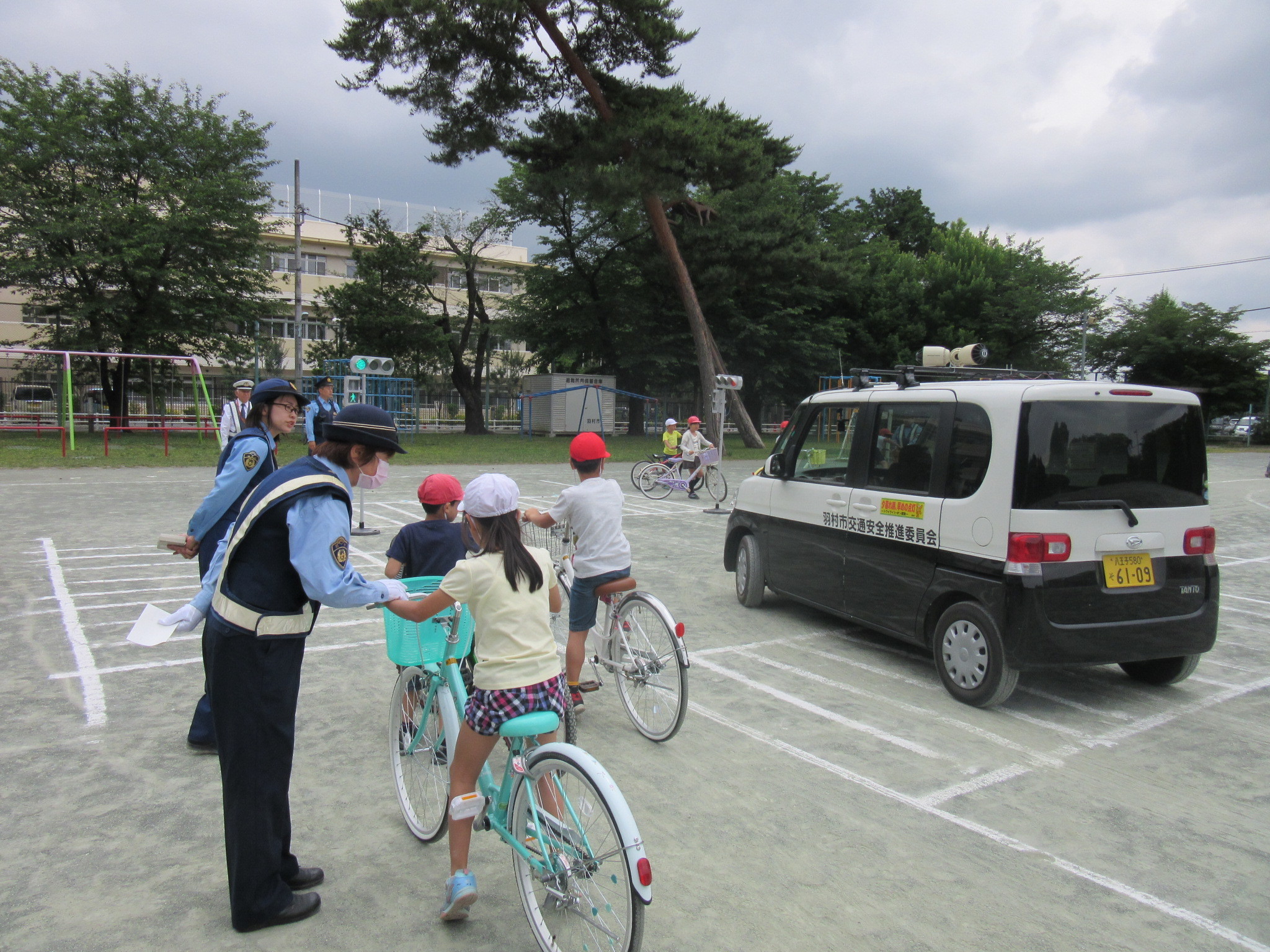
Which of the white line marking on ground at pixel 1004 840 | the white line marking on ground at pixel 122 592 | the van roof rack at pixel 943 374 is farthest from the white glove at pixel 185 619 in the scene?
the white line marking on ground at pixel 122 592

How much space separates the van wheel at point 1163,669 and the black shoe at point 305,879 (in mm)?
4892

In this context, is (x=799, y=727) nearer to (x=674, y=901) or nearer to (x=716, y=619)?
(x=674, y=901)

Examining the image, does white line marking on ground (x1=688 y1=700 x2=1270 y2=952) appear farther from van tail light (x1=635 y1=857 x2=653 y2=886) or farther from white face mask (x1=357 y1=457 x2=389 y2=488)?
white face mask (x1=357 y1=457 x2=389 y2=488)

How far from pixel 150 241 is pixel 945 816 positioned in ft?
107

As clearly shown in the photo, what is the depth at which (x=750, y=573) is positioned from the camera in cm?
758

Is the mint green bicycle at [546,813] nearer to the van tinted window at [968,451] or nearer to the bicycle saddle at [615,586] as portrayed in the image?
the bicycle saddle at [615,586]

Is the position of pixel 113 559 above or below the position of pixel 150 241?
below

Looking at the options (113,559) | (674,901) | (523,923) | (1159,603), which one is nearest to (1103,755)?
(1159,603)

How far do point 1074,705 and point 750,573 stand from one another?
289 centimetres

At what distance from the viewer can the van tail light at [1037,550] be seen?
4820mm

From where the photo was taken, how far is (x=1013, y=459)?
4910 millimetres

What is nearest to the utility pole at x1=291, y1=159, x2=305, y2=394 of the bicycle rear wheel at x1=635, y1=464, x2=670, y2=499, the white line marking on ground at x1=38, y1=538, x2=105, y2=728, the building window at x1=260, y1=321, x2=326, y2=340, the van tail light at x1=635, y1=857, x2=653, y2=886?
the building window at x1=260, y1=321, x2=326, y2=340

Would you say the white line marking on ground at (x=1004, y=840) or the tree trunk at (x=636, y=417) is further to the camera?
the tree trunk at (x=636, y=417)

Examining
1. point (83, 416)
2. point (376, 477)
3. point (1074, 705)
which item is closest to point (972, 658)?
point (1074, 705)
